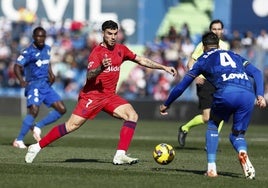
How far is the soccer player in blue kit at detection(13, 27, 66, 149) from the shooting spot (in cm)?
1750

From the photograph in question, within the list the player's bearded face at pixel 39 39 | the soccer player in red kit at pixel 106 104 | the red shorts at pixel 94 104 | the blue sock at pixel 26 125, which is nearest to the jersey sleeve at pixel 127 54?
the soccer player in red kit at pixel 106 104

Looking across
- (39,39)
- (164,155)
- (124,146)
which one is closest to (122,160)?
(124,146)

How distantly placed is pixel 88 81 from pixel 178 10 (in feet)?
69.3

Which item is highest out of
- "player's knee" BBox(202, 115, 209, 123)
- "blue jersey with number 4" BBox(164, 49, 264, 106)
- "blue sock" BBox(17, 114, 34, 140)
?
"blue jersey with number 4" BBox(164, 49, 264, 106)

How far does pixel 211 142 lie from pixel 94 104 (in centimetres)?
248

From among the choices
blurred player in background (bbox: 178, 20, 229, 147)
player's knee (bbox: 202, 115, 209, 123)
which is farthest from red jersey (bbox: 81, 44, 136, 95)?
player's knee (bbox: 202, 115, 209, 123)

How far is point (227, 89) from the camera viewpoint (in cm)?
1107

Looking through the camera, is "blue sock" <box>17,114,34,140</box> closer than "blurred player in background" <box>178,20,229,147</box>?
No

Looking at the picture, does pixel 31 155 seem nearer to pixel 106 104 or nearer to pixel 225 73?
pixel 106 104

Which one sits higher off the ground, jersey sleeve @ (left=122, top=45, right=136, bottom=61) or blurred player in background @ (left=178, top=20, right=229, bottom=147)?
jersey sleeve @ (left=122, top=45, right=136, bottom=61)

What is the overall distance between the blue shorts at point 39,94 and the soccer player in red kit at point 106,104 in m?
4.68

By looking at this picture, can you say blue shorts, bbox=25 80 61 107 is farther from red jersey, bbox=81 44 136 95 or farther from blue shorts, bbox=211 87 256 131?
blue shorts, bbox=211 87 256 131

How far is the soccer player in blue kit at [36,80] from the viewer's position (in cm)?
1750

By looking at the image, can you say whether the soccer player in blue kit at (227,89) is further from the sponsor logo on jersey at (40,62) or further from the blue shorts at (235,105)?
the sponsor logo on jersey at (40,62)
